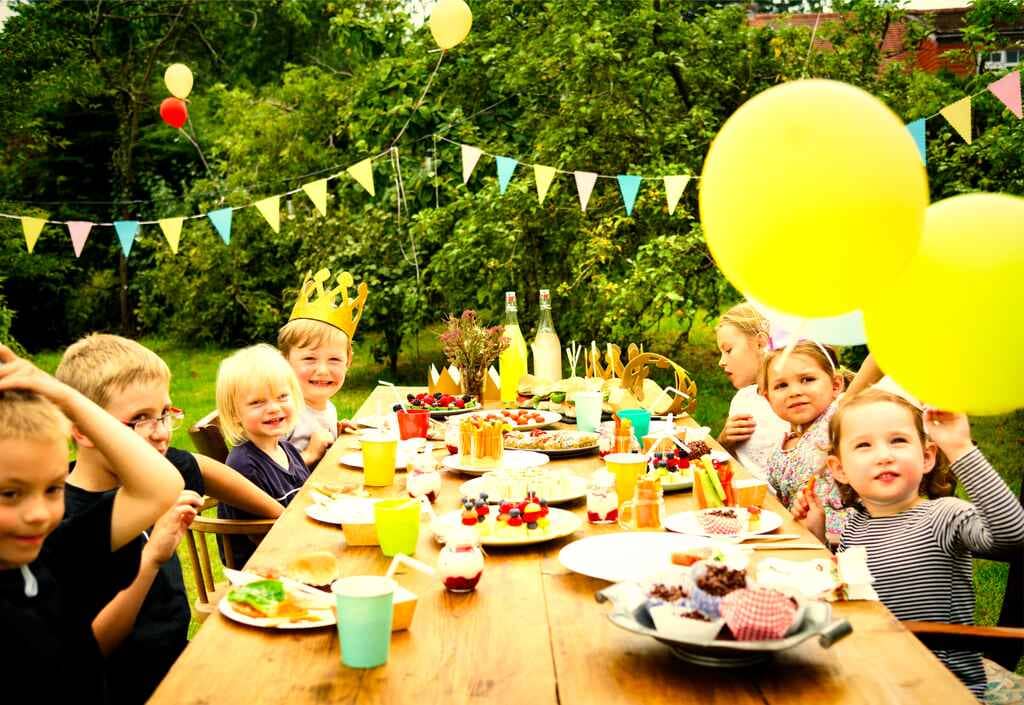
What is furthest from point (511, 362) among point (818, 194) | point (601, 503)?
point (818, 194)

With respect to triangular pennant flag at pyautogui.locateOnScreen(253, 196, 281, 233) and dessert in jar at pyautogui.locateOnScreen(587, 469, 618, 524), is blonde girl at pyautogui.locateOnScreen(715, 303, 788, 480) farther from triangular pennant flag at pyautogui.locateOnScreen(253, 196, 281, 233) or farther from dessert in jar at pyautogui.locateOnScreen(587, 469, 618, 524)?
triangular pennant flag at pyautogui.locateOnScreen(253, 196, 281, 233)

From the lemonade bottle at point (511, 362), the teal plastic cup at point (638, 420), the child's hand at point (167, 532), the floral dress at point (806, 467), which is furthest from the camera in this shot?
the lemonade bottle at point (511, 362)

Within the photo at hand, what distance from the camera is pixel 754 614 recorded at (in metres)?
1.61

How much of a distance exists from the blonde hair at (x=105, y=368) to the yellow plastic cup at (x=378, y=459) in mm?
639

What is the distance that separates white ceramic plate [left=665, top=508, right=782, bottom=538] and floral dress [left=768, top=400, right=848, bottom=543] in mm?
559

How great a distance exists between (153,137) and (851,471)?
12865mm

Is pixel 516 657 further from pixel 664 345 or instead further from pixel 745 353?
pixel 664 345

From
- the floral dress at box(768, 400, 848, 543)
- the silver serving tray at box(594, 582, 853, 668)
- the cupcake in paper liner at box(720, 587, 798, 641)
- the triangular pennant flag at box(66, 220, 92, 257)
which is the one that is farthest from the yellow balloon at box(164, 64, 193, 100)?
the cupcake in paper liner at box(720, 587, 798, 641)

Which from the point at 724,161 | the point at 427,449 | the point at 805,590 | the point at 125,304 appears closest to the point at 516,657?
the point at 805,590

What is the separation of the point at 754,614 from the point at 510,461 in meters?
1.64

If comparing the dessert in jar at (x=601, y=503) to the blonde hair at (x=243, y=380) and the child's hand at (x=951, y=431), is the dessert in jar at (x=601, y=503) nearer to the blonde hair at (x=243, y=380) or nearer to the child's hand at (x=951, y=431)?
the child's hand at (x=951, y=431)

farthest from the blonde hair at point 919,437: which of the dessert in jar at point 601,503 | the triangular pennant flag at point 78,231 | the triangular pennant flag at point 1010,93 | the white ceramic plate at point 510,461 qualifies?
the triangular pennant flag at point 78,231

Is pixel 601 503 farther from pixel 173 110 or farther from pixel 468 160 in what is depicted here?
pixel 173 110

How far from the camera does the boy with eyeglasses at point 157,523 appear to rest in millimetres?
2152
